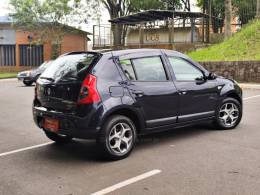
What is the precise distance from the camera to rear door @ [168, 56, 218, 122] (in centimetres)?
681

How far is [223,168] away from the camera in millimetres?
5340

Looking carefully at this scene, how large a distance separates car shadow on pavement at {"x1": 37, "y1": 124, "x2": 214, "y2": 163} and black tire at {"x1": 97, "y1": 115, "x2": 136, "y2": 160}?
0.13 metres

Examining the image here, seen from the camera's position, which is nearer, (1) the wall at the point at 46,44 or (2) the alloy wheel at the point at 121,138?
(2) the alloy wheel at the point at 121,138

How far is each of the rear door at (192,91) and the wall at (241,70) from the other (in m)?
11.6

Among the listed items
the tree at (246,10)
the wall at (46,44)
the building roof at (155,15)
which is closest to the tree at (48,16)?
the wall at (46,44)

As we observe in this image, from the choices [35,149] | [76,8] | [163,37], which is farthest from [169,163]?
[76,8]

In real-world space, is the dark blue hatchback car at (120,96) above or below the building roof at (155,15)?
below

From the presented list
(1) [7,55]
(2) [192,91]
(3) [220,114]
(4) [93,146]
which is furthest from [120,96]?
(1) [7,55]

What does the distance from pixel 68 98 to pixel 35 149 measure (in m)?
1.34

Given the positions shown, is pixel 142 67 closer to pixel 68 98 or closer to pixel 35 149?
pixel 68 98

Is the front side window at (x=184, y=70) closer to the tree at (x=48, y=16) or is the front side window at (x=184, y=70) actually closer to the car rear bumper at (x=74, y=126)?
the car rear bumper at (x=74, y=126)

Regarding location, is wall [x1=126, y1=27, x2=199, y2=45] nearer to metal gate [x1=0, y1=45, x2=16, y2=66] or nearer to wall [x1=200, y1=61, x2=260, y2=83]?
wall [x1=200, y1=61, x2=260, y2=83]

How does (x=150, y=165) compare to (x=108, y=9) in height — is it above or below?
below

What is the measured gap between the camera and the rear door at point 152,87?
6.21m
